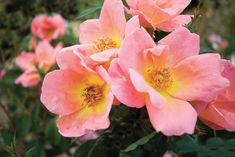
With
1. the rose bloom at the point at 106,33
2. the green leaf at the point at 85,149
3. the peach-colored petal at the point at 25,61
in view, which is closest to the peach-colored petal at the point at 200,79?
the rose bloom at the point at 106,33

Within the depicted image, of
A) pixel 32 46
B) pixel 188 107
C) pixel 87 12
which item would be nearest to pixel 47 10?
pixel 32 46

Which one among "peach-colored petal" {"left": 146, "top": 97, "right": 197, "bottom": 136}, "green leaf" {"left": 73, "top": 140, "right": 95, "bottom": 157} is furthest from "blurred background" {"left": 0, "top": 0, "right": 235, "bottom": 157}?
"peach-colored petal" {"left": 146, "top": 97, "right": 197, "bottom": 136}

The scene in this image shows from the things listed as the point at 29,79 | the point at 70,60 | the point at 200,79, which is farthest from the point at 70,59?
the point at 29,79

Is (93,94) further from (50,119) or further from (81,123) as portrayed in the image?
(50,119)

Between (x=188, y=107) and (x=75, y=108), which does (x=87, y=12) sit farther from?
(x=188, y=107)

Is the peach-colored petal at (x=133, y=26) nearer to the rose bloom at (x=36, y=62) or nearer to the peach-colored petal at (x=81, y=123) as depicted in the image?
the peach-colored petal at (x=81, y=123)

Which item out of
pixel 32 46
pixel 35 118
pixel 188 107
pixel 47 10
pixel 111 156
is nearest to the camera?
pixel 188 107
